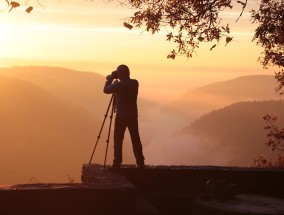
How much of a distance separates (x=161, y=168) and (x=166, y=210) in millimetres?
1144

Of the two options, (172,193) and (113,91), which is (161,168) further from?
(113,91)

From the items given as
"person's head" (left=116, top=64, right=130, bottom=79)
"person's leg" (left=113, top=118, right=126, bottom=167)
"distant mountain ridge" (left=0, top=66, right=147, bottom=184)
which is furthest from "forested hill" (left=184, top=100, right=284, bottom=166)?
"person's head" (left=116, top=64, right=130, bottom=79)

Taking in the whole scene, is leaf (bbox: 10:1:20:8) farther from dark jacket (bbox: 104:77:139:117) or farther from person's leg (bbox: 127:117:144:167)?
person's leg (bbox: 127:117:144:167)

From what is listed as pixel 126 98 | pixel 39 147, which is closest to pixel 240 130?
pixel 39 147

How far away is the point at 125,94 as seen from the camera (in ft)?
38.6

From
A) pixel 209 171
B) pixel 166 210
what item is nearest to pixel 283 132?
pixel 209 171

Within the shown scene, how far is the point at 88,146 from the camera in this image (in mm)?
186875

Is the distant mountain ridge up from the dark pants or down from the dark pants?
up

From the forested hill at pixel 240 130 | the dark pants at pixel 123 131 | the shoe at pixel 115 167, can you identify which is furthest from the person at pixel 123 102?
the forested hill at pixel 240 130

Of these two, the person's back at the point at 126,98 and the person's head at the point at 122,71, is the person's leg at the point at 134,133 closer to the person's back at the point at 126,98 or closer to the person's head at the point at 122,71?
the person's back at the point at 126,98

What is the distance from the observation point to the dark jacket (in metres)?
11.7

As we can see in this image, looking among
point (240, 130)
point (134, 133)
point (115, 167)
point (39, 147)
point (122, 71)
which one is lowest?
point (115, 167)

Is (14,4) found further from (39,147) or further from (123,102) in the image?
(39,147)

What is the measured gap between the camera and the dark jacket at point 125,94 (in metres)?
11.7
